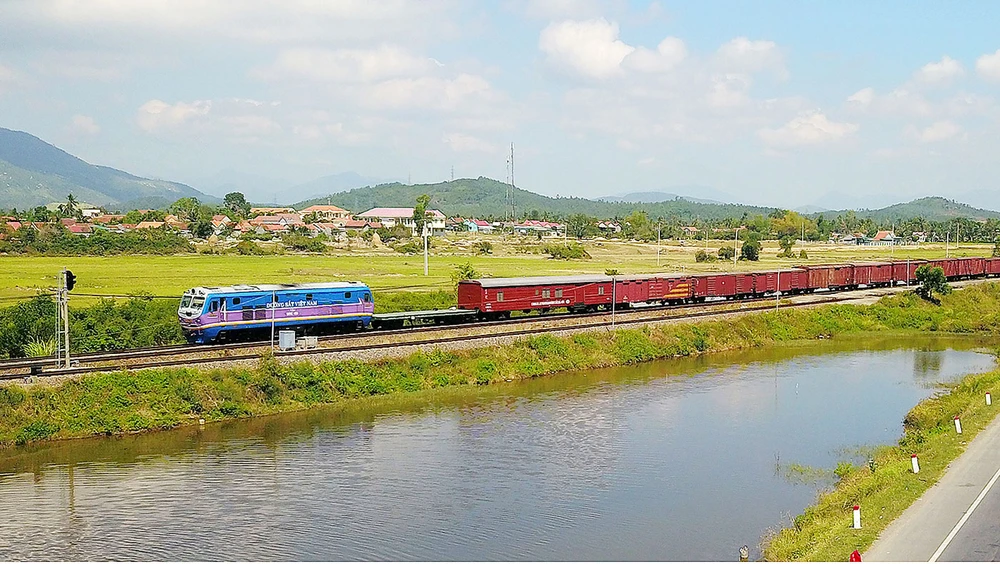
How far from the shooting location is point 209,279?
77.3 meters

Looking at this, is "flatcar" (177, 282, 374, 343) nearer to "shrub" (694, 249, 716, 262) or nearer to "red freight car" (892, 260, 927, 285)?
"red freight car" (892, 260, 927, 285)

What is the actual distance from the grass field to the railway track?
19.3 metres

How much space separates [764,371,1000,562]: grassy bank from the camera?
2073 cm

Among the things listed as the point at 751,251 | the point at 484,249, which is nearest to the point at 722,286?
the point at 751,251

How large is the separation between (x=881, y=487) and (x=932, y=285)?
5923 centimetres

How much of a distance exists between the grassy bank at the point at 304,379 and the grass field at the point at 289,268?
2371cm

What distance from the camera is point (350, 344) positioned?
45094mm

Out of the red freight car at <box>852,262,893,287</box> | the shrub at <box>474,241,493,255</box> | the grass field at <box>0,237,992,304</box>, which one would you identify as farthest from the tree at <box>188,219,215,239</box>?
the red freight car at <box>852,262,893,287</box>

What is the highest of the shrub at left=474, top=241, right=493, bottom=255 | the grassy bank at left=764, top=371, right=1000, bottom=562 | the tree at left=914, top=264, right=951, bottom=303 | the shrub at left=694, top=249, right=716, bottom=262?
the shrub at left=474, top=241, right=493, bottom=255

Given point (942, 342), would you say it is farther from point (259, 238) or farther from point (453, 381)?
point (259, 238)

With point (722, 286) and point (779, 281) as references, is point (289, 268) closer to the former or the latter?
point (722, 286)

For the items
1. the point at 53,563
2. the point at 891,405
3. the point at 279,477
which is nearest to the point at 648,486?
the point at 279,477

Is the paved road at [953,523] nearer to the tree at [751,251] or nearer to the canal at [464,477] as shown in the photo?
the canal at [464,477]

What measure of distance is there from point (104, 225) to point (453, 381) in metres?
144
